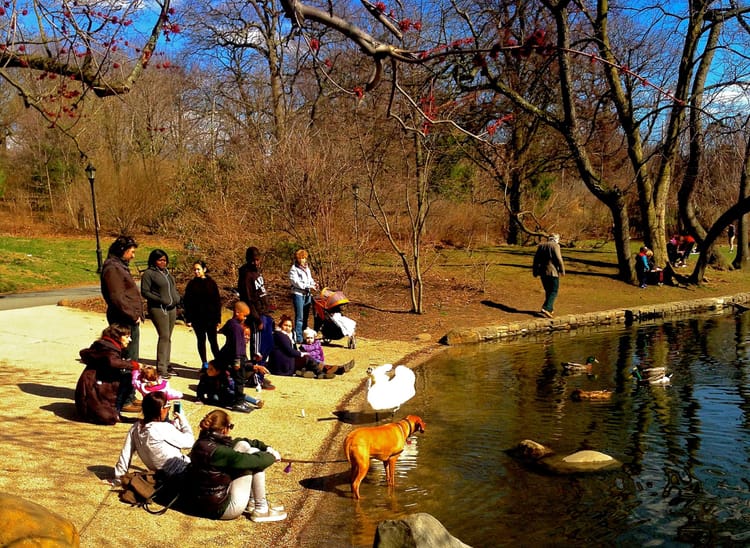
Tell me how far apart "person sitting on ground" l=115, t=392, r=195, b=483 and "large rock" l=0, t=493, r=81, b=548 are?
1505mm

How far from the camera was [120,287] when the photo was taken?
1000 cm

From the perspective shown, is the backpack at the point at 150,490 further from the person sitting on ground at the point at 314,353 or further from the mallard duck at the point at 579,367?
the mallard duck at the point at 579,367

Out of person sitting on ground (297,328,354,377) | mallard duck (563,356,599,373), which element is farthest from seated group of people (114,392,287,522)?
mallard duck (563,356,599,373)

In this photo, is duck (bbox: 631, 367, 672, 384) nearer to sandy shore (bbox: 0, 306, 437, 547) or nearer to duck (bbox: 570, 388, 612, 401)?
duck (bbox: 570, 388, 612, 401)

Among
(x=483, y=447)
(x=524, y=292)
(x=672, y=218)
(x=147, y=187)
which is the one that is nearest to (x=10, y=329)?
(x=483, y=447)

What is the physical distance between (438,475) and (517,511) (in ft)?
3.70

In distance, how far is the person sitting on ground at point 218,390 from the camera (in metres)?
10.0

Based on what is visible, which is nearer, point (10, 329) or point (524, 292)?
point (10, 329)

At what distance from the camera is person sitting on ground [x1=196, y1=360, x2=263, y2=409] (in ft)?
33.0

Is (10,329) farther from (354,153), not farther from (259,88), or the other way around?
(259,88)

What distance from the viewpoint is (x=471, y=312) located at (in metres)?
19.3

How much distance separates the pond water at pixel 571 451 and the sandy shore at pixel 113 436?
68 cm

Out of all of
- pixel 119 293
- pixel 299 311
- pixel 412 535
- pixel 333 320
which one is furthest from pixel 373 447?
pixel 333 320

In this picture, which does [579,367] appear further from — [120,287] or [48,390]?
[48,390]
